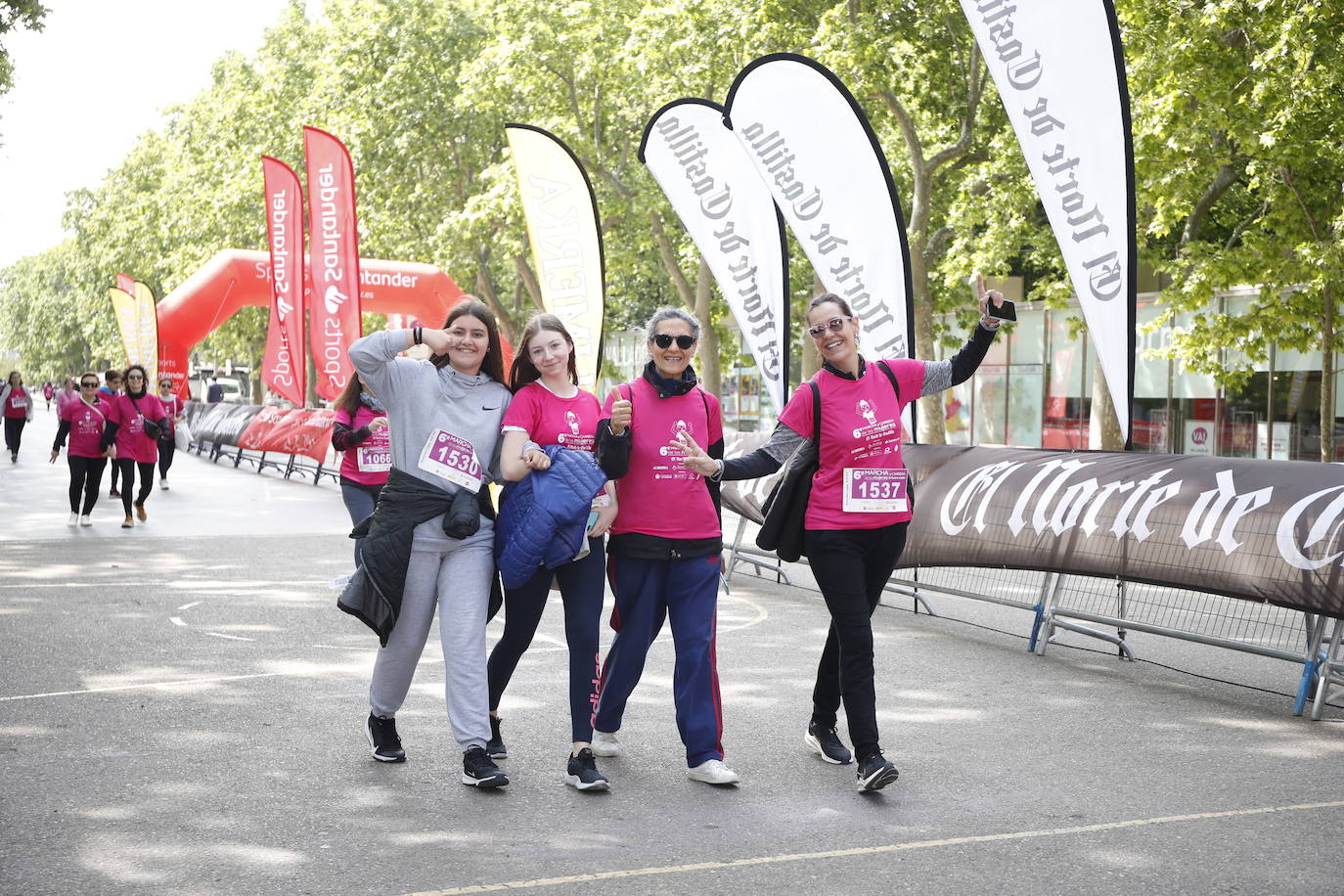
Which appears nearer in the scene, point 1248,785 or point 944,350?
point 1248,785

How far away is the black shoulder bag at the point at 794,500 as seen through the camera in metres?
5.65

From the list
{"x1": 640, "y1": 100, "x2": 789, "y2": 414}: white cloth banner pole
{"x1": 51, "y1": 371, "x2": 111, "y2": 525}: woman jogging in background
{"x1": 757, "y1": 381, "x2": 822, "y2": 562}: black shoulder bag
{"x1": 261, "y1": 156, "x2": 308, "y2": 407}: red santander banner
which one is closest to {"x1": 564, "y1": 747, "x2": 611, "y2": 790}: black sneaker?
{"x1": 757, "y1": 381, "x2": 822, "y2": 562}: black shoulder bag

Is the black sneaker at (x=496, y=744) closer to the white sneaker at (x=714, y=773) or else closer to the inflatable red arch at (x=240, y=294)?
the white sneaker at (x=714, y=773)

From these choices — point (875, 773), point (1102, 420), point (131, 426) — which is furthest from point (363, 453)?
point (1102, 420)

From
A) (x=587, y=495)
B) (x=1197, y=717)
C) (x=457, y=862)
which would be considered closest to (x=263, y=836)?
(x=457, y=862)

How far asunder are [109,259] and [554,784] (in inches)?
2437

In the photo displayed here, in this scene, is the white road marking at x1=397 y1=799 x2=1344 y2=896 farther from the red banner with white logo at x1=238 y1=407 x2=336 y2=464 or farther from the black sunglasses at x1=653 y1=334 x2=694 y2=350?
the red banner with white logo at x1=238 y1=407 x2=336 y2=464

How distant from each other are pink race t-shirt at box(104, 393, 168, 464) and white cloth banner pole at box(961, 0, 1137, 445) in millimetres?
10390

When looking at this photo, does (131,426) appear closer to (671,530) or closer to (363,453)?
(363,453)

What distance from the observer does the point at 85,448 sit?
50.6ft

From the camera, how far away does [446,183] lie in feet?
123

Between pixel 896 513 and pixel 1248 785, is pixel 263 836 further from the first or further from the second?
pixel 1248 785

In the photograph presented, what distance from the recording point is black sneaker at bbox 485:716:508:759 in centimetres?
575

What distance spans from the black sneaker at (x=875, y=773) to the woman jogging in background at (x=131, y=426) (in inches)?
468
